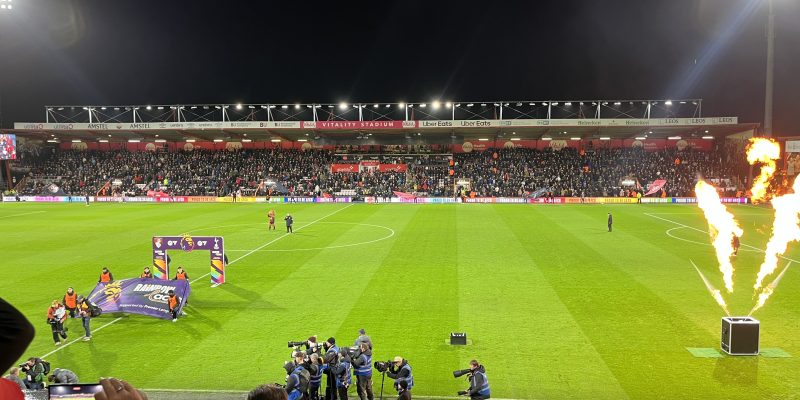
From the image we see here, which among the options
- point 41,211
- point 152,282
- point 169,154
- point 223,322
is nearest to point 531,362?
point 223,322

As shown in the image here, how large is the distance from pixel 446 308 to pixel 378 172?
51.7 metres

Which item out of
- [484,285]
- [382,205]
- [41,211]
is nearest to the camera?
[484,285]

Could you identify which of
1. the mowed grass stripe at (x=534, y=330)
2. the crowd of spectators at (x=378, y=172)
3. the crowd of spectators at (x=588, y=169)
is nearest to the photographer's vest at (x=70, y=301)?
the mowed grass stripe at (x=534, y=330)

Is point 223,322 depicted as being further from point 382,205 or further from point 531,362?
point 382,205

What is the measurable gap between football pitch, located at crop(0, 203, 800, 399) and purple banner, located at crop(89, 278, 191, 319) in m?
0.40

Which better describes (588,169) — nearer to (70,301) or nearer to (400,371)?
(70,301)

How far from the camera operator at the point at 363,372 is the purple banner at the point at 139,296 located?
26.7 ft

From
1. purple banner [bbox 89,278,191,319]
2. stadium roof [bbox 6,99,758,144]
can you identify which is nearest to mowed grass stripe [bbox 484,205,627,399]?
purple banner [bbox 89,278,191,319]

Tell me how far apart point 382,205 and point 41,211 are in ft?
106

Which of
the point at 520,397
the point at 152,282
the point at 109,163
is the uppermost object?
the point at 109,163

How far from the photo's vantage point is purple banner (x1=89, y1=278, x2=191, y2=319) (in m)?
16.0

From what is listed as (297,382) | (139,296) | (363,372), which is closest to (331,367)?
(363,372)

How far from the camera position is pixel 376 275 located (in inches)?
826

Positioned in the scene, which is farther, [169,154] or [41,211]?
[169,154]
